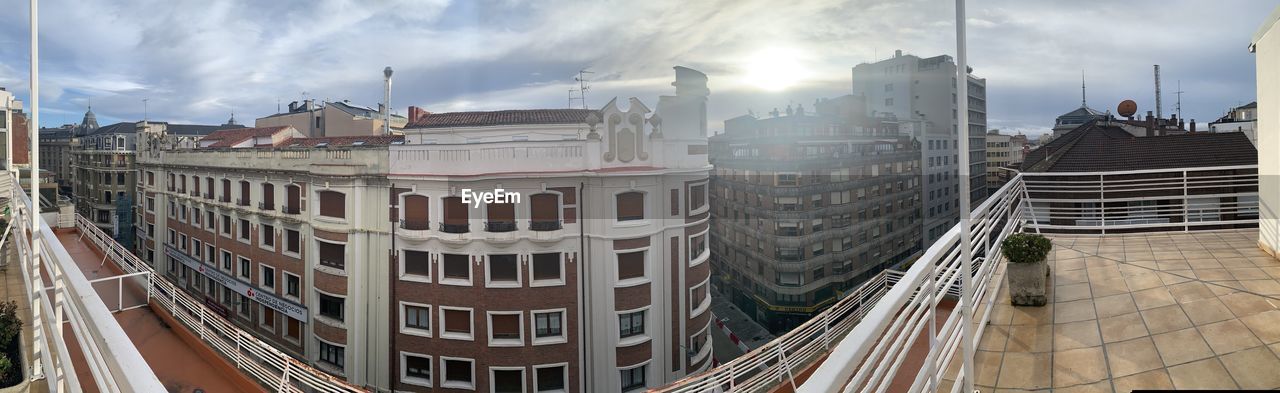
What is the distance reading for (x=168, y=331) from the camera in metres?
5.98

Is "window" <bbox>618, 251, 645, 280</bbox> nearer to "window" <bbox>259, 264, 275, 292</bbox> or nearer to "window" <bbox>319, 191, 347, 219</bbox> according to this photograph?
"window" <bbox>319, 191, 347, 219</bbox>

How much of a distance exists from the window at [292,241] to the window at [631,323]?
4453mm

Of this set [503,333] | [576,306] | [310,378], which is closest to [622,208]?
[576,306]

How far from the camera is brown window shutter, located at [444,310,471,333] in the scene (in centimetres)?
628

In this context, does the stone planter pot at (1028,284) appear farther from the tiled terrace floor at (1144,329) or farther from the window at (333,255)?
the window at (333,255)

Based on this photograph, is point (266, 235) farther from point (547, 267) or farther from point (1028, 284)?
point (1028, 284)

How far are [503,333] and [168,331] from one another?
140 inches

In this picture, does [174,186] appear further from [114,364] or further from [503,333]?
[114,364]

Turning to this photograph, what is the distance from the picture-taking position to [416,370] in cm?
661

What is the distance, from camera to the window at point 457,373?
21.0 ft

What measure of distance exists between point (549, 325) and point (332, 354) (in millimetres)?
3235

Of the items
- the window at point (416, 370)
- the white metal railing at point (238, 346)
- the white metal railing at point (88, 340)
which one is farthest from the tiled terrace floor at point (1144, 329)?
the window at point (416, 370)

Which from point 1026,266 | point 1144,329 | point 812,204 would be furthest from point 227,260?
point 812,204

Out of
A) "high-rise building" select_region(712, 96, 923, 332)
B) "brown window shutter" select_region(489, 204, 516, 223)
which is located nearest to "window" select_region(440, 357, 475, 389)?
"brown window shutter" select_region(489, 204, 516, 223)
